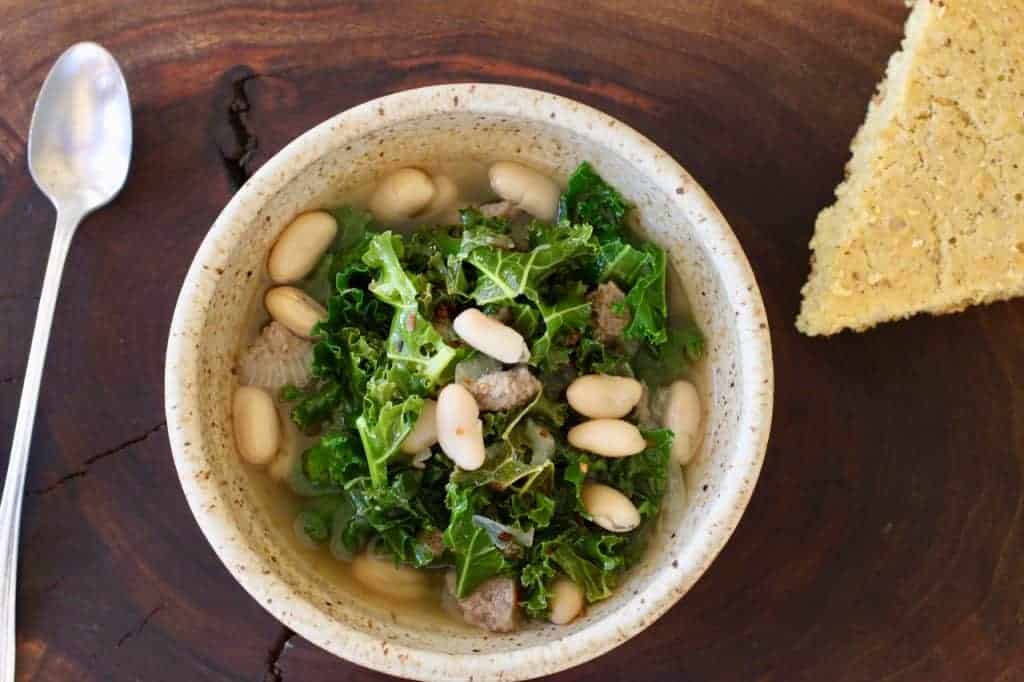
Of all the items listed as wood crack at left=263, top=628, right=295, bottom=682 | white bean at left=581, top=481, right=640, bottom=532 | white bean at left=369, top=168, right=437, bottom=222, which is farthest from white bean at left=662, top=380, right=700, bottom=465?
wood crack at left=263, top=628, right=295, bottom=682

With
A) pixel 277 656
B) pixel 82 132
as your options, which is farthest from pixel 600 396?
pixel 82 132

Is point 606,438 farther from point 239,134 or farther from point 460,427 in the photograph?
point 239,134

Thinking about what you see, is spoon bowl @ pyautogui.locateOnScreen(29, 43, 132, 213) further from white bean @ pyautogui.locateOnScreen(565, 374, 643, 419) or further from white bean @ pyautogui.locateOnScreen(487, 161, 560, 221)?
white bean @ pyautogui.locateOnScreen(565, 374, 643, 419)

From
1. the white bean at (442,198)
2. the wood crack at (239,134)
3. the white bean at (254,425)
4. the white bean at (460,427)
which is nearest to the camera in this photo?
the white bean at (460,427)

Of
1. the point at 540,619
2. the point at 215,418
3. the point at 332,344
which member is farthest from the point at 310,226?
the point at 540,619

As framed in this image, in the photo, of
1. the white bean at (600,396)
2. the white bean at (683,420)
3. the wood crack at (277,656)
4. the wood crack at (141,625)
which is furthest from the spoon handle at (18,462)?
the white bean at (683,420)

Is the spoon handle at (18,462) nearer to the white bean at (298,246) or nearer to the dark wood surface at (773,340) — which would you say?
the dark wood surface at (773,340)
